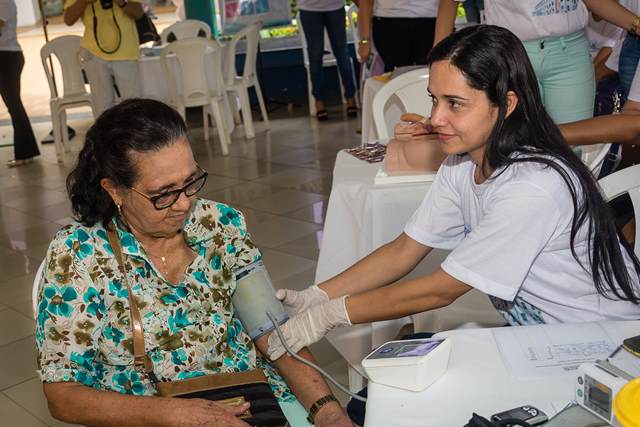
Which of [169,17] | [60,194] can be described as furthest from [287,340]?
[169,17]

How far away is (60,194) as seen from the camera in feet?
18.3

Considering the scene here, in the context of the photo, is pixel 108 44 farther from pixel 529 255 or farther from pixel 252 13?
pixel 529 255

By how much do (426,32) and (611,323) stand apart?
356 cm

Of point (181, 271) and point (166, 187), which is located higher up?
point (166, 187)

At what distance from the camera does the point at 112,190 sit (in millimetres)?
1586

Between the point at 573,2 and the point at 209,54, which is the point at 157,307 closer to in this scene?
the point at 573,2

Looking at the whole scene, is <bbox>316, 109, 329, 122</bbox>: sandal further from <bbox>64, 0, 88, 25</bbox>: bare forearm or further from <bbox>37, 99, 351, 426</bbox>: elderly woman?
<bbox>37, 99, 351, 426</bbox>: elderly woman

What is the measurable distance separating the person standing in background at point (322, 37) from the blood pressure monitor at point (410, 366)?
571 cm

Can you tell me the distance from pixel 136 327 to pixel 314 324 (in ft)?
1.15

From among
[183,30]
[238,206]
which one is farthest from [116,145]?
[183,30]

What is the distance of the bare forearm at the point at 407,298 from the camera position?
1.55m

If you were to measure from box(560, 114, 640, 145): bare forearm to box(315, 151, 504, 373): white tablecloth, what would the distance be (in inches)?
16.6

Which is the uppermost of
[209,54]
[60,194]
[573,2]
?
[573,2]

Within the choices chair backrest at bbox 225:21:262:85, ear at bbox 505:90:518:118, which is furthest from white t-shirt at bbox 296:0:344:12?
ear at bbox 505:90:518:118
